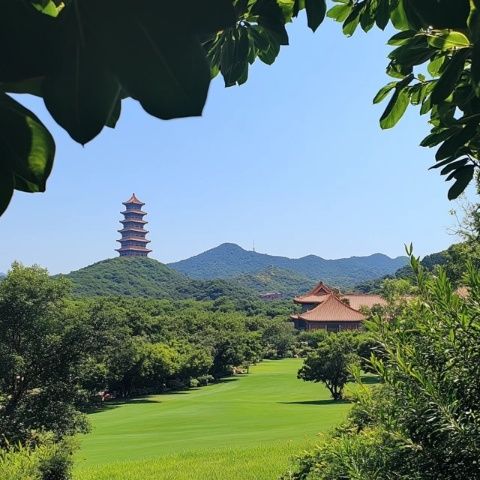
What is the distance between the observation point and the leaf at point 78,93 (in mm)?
311

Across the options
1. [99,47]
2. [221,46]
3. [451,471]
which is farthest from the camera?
[451,471]

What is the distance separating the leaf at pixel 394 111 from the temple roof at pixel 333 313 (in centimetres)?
3905

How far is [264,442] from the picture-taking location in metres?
12.8

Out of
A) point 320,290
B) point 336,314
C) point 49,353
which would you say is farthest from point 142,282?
point 49,353

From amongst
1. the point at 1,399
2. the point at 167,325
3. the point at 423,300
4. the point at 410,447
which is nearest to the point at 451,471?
the point at 410,447

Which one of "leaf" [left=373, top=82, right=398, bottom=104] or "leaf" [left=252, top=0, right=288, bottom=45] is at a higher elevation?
"leaf" [left=252, top=0, right=288, bottom=45]

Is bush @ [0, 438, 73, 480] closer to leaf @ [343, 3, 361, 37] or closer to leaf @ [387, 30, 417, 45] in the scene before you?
leaf @ [343, 3, 361, 37]

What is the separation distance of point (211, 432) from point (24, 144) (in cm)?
1701

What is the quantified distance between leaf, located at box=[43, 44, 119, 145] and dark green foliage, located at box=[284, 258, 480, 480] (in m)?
1.92

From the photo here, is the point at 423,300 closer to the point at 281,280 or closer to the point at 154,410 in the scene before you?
the point at 154,410

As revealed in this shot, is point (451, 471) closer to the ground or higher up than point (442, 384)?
closer to the ground

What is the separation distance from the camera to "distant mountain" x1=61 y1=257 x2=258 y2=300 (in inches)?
2448

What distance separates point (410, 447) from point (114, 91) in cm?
216

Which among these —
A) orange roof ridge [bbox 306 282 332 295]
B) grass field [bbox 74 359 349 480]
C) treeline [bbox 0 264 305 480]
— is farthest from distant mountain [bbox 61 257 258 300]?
treeline [bbox 0 264 305 480]
